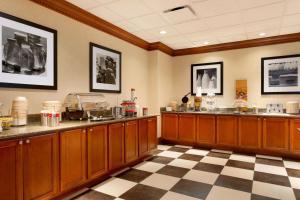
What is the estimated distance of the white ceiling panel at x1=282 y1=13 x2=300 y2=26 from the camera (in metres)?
3.54

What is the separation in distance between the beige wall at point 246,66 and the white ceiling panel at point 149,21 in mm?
2097

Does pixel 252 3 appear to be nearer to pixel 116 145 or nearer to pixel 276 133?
pixel 276 133

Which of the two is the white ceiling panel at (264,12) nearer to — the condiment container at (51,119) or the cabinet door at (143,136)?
the cabinet door at (143,136)

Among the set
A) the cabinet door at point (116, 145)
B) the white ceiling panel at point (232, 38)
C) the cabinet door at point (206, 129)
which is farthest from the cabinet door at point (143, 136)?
the white ceiling panel at point (232, 38)

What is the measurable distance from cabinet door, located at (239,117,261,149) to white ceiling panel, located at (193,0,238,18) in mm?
2370

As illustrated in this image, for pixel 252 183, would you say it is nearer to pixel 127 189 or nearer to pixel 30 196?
pixel 127 189

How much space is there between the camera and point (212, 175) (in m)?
3.11

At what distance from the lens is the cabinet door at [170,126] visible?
5207 mm

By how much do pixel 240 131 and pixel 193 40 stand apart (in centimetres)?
245

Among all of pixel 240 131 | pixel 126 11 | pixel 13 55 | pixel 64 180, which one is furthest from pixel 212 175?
pixel 13 55

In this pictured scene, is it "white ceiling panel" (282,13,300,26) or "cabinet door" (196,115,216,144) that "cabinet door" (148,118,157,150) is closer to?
"cabinet door" (196,115,216,144)

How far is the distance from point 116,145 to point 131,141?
409mm

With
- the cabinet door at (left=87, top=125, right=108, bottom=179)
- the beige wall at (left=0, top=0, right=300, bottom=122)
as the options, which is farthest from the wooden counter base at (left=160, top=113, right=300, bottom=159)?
the cabinet door at (left=87, top=125, right=108, bottom=179)

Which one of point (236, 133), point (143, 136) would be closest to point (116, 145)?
point (143, 136)
